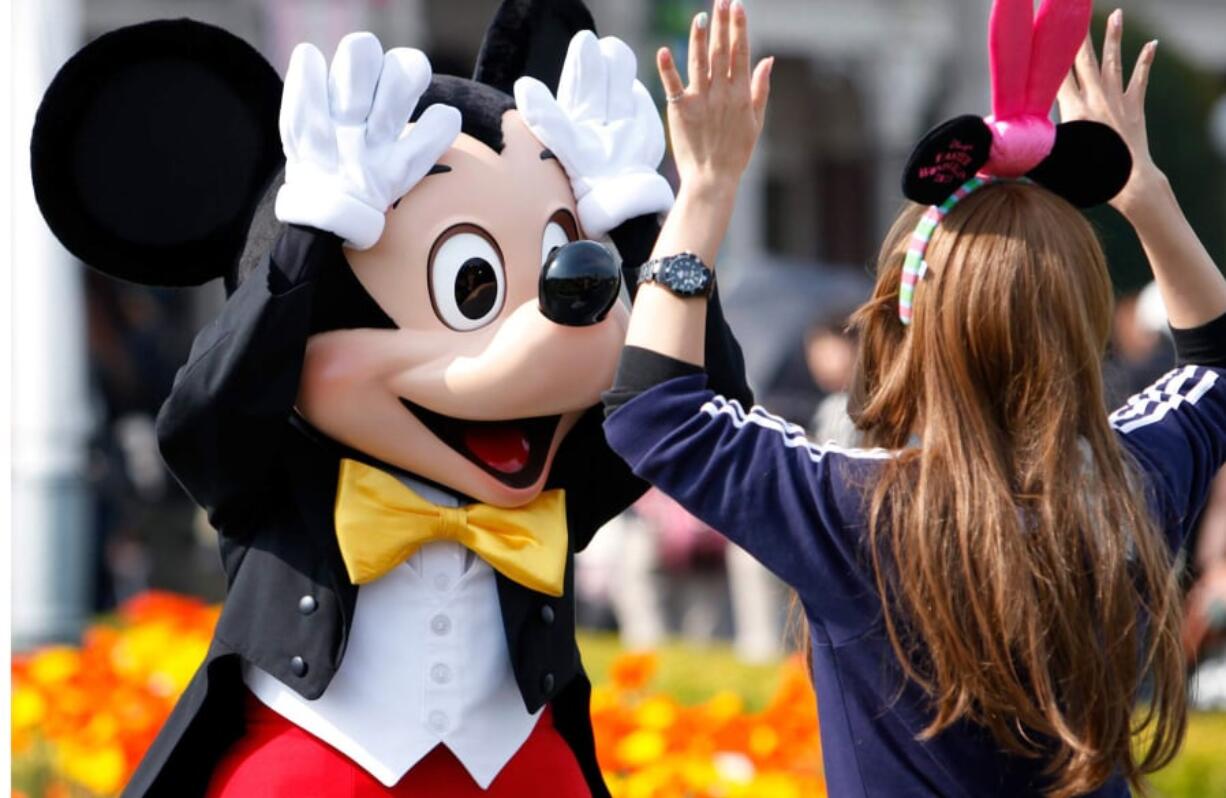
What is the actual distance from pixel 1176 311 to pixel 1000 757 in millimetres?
794

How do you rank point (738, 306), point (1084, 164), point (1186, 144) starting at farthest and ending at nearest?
point (1186, 144)
point (738, 306)
point (1084, 164)

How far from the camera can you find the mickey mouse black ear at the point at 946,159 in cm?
229

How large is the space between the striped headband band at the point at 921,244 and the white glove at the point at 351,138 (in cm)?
70

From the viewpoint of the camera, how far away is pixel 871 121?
1909cm

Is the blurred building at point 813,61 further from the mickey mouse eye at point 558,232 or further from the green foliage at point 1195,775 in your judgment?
the mickey mouse eye at point 558,232

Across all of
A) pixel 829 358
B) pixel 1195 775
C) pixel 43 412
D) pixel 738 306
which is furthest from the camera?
pixel 738 306

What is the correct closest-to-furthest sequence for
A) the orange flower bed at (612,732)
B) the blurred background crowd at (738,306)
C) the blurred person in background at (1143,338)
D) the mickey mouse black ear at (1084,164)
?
1. the mickey mouse black ear at (1084,164)
2. the orange flower bed at (612,732)
3. the blurred person in background at (1143,338)
4. the blurred background crowd at (738,306)

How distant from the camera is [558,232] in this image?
276cm

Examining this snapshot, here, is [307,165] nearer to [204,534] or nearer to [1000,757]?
[1000,757]

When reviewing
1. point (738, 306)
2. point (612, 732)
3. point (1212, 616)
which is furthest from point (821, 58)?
point (612, 732)

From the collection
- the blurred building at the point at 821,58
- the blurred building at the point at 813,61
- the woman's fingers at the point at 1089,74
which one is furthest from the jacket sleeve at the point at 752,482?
the blurred building at the point at 821,58

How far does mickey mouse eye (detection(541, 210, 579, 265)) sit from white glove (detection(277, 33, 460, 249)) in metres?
0.22

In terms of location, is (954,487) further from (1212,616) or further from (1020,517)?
(1212,616)

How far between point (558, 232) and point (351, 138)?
14.4 inches
